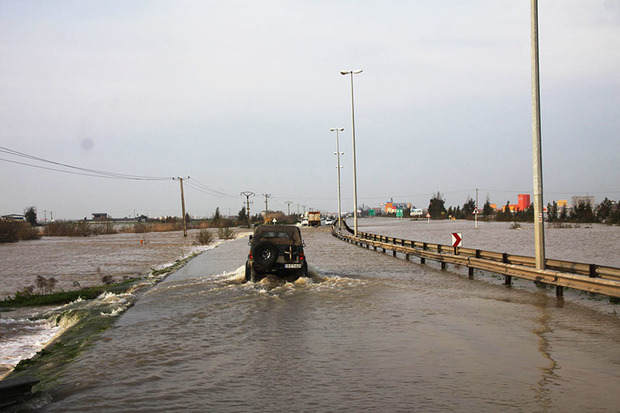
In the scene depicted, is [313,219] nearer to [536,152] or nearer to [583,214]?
[583,214]

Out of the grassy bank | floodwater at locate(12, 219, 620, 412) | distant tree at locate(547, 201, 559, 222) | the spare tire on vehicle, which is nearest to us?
floodwater at locate(12, 219, 620, 412)

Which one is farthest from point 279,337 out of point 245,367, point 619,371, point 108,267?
point 108,267

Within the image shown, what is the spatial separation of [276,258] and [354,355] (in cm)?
893

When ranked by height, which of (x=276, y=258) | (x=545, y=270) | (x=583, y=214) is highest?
(x=276, y=258)

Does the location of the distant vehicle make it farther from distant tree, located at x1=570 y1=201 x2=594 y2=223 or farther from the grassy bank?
the grassy bank

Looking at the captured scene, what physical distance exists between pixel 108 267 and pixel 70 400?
86.5ft

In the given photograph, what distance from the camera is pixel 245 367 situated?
7.69m

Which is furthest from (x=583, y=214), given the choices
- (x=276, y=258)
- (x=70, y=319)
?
(x=70, y=319)

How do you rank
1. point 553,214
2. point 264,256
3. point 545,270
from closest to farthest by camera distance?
point 545,270, point 264,256, point 553,214

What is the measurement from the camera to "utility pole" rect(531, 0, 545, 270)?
15008 mm

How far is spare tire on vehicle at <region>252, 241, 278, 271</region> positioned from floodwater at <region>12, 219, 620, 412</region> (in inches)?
60.7

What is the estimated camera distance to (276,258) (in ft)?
55.8

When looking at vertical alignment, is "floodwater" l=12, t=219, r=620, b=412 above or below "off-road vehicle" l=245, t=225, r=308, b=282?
below

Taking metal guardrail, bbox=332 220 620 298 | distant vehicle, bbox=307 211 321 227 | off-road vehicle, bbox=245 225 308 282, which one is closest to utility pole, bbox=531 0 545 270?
metal guardrail, bbox=332 220 620 298
